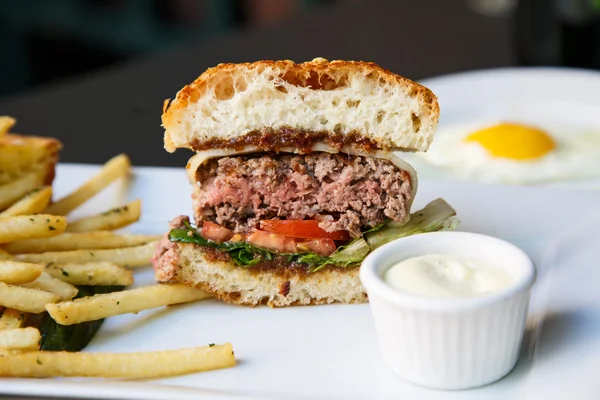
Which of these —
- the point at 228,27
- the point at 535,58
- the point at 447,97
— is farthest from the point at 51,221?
the point at 228,27

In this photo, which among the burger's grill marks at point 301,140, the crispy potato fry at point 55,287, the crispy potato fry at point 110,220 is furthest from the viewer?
the crispy potato fry at point 110,220

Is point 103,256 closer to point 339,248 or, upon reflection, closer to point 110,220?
point 110,220

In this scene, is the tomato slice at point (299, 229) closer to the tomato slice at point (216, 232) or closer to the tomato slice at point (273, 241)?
the tomato slice at point (273, 241)

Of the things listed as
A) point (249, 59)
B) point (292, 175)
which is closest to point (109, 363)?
point (292, 175)

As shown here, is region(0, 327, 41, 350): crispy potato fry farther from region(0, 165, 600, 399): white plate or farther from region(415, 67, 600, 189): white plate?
region(415, 67, 600, 189): white plate

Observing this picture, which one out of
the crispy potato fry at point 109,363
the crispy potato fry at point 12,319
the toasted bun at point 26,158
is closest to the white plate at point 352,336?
the crispy potato fry at point 109,363

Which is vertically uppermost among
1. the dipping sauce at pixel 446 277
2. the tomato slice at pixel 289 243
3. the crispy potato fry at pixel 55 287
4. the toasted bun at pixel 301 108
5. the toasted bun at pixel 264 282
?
the toasted bun at pixel 301 108

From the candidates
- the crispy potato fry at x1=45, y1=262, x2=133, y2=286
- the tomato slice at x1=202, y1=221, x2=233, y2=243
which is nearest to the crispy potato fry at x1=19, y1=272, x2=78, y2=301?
the crispy potato fry at x1=45, y1=262, x2=133, y2=286
